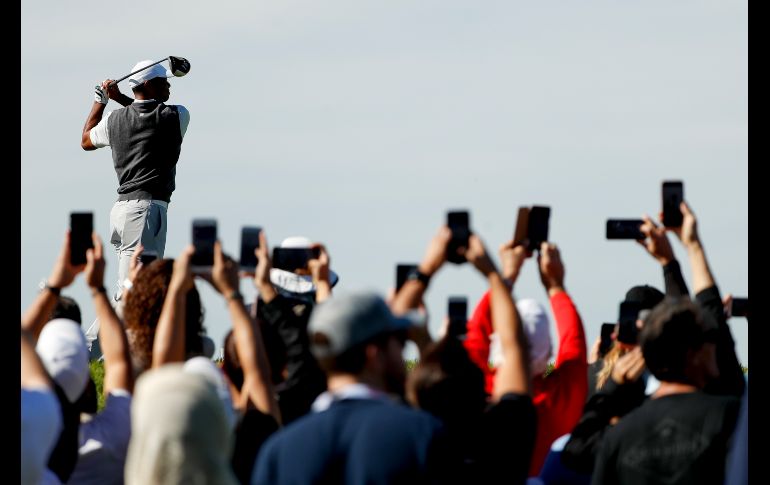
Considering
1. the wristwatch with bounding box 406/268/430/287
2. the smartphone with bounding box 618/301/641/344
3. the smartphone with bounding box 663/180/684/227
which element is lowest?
the smartphone with bounding box 618/301/641/344

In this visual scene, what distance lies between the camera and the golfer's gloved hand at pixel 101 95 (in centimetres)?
1270

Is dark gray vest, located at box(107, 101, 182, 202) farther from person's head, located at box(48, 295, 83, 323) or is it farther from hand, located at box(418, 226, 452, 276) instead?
hand, located at box(418, 226, 452, 276)

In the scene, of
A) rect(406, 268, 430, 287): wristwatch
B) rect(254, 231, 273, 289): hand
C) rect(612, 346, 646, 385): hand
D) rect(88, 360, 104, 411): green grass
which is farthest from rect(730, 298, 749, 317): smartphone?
rect(88, 360, 104, 411): green grass

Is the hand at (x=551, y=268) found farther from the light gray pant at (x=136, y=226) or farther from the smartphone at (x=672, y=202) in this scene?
the light gray pant at (x=136, y=226)

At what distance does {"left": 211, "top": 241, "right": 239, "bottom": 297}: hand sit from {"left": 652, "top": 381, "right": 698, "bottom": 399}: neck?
1.82m

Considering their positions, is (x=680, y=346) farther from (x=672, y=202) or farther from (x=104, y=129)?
(x=104, y=129)

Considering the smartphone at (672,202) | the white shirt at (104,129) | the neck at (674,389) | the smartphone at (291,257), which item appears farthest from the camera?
the white shirt at (104,129)

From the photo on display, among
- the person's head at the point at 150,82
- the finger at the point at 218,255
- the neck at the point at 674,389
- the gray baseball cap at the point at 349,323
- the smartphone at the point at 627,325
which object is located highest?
the person's head at the point at 150,82

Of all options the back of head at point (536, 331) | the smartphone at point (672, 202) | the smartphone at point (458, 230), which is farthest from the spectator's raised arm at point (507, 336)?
the smartphone at point (672, 202)

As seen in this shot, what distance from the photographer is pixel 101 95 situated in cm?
1273

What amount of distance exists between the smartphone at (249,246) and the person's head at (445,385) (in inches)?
66.9

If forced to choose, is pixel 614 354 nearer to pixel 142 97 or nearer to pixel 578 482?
pixel 578 482

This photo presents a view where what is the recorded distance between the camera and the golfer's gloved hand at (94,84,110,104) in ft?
41.7

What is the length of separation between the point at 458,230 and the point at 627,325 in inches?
45.1
